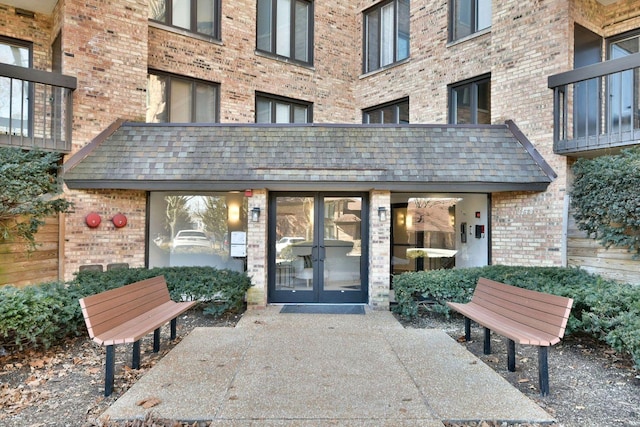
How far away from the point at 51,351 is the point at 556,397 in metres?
6.20

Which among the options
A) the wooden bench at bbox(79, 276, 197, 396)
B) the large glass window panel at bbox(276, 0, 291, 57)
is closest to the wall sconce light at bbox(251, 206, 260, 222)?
the wooden bench at bbox(79, 276, 197, 396)

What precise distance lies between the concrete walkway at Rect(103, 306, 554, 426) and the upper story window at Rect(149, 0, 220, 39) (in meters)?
8.03

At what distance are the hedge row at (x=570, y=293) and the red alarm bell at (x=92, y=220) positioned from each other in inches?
240

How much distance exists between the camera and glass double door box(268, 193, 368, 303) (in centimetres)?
780

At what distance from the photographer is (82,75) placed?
762cm

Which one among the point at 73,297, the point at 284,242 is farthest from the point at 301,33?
the point at 73,297

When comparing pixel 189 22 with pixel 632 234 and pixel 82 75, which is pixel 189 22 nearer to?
pixel 82 75

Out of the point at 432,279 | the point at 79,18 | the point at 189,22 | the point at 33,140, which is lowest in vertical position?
the point at 432,279

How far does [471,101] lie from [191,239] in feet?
25.8

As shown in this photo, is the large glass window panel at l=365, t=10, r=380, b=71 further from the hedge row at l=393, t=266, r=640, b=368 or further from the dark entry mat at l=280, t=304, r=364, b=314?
the dark entry mat at l=280, t=304, r=364, b=314

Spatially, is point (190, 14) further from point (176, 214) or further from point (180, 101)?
point (176, 214)

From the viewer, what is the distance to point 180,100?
31.6 ft

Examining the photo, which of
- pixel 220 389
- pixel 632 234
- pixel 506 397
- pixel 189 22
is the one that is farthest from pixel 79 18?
pixel 632 234

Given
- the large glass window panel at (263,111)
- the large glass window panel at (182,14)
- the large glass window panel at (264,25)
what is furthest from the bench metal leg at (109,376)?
the large glass window panel at (264,25)
